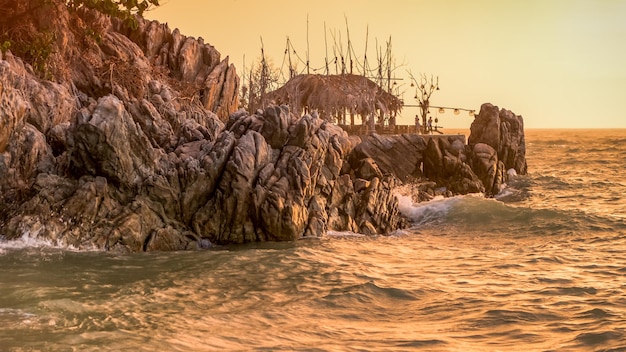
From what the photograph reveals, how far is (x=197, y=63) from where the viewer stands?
1470 inches

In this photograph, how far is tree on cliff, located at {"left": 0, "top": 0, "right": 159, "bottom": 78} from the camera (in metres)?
26.8

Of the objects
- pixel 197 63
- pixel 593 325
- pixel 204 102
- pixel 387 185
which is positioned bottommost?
pixel 593 325

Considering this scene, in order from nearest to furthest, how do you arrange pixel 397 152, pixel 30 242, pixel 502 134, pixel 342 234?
pixel 30 242, pixel 342 234, pixel 397 152, pixel 502 134

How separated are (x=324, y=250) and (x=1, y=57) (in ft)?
44.9

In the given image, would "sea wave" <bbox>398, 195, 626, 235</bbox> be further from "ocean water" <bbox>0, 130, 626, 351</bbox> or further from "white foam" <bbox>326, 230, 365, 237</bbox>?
"white foam" <bbox>326, 230, 365, 237</bbox>

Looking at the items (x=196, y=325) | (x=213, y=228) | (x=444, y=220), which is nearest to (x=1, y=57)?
(x=213, y=228)

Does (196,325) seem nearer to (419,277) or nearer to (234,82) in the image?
(419,277)

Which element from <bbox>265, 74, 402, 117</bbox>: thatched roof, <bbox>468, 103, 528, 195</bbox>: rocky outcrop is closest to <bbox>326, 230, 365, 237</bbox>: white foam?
<bbox>468, 103, 528, 195</bbox>: rocky outcrop

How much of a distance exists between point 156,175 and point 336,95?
27605mm

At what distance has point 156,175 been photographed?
2186 cm

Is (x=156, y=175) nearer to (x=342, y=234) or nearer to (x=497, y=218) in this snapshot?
(x=342, y=234)

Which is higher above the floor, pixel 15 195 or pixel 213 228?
Result: pixel 15 195

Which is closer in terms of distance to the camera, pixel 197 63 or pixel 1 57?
pixel 1 57

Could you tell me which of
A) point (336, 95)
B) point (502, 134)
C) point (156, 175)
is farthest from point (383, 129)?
point (156, 175)
